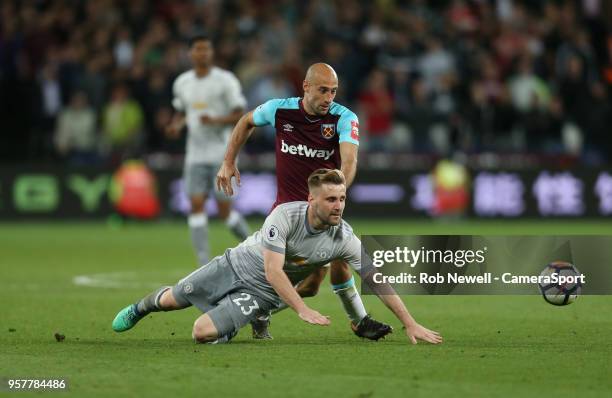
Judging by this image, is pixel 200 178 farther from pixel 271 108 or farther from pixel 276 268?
pixel 276 268

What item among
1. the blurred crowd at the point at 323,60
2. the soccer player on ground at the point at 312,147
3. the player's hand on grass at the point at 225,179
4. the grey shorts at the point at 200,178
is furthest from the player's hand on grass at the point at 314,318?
the blurred crowd at the point at 323,60

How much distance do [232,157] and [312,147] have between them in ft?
1.83

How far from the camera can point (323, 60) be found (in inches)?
823

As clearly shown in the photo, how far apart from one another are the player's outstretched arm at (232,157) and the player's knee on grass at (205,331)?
1001 mm

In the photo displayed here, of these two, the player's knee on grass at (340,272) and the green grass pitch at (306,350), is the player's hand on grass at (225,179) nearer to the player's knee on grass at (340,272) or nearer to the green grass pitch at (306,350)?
the player's knee on grass at (340,272)

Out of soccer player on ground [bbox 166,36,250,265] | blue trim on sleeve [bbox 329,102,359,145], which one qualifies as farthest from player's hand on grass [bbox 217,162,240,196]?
soccer player on ground [bbox 166,36,250,265]

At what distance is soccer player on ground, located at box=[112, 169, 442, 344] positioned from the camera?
7.45 metres

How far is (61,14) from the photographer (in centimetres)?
2125

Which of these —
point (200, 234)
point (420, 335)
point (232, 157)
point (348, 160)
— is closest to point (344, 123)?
point (348, 160)

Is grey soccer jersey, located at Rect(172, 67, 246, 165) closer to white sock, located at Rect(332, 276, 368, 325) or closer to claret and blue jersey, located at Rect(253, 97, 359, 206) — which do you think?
claret and blue jersey, located at Rect(253, 97, 359, 206)

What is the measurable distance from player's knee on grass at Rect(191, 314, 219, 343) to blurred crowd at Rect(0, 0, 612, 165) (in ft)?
39.8

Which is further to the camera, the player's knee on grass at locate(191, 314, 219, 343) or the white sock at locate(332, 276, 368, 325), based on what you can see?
the white sock at locate(332, 276, 368, 325)

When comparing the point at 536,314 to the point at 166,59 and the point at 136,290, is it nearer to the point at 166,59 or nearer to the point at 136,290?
the point at 136,290

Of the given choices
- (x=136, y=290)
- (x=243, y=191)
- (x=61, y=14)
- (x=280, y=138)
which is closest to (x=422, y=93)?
(x=243, y=191)
